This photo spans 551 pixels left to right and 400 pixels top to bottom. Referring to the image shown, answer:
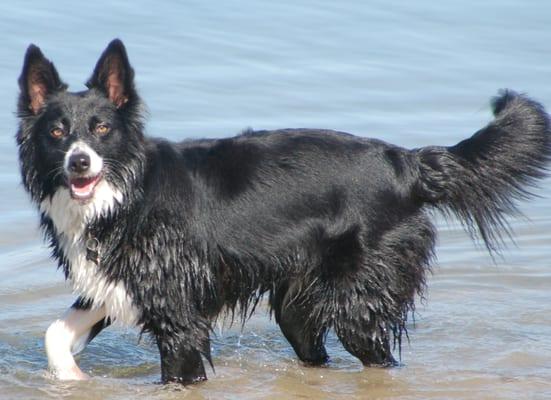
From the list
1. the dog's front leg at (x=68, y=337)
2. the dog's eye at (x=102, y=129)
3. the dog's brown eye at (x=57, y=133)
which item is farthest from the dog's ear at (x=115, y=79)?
the dog's front leg at (x=68, y=337)

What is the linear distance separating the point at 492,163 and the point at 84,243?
229 cm

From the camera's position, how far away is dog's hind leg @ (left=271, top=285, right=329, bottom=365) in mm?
6465

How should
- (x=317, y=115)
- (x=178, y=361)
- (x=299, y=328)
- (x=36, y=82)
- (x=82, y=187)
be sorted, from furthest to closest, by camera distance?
(x=317, y=115), (x=299, y=328), (x=178, y=361), (x=36, y=82), (x=82, y=187)

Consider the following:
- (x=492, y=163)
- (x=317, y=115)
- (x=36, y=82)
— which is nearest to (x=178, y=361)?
(x=36, y=82)

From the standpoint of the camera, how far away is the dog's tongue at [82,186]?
18.6 ft

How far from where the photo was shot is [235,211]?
20.0 ft

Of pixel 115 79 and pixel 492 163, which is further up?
pixel 115 79

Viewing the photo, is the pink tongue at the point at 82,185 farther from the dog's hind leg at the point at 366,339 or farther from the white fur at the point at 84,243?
the dog's hind leg at the point at 366,339

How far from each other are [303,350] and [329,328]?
0.29 m

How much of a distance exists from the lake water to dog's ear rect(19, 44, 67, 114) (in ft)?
5.03

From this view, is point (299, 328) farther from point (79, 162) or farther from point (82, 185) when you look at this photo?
point (79, 162)

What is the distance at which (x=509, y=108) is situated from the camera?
6340 millimetres

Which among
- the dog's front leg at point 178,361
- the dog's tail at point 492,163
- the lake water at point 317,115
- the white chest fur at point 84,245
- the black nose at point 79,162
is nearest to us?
the black nose at point 79,162

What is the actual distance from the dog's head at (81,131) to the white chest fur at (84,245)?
3 cm
